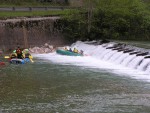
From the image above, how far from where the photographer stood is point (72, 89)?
1989cm

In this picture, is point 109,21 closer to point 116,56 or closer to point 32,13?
point 32,13

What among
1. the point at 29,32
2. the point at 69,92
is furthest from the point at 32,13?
the point at 69,92

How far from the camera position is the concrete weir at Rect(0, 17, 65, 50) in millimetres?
38875

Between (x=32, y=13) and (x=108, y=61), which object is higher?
(x=32, y=13)

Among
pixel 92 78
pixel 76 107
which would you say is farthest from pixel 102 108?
pixel 92 78

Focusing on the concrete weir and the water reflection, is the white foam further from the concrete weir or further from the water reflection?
the concrete weir

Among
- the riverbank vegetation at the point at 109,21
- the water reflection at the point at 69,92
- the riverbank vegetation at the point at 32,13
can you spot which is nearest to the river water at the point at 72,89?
the water reflection at the point at 69,92

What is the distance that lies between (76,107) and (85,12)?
30.6 meters

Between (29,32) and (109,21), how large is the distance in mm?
9830

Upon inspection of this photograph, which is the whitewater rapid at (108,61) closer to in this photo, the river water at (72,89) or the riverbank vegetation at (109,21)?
the river water at (72,89)

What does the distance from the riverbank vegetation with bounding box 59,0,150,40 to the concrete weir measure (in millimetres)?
1485

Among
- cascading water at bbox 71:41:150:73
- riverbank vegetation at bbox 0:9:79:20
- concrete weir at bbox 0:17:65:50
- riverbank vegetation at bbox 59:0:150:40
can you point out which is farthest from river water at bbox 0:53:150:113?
riverbank vegetation at bbox 59:0:150:40

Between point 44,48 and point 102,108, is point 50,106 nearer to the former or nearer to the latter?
point 102,108

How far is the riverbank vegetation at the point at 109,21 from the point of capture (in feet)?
146
